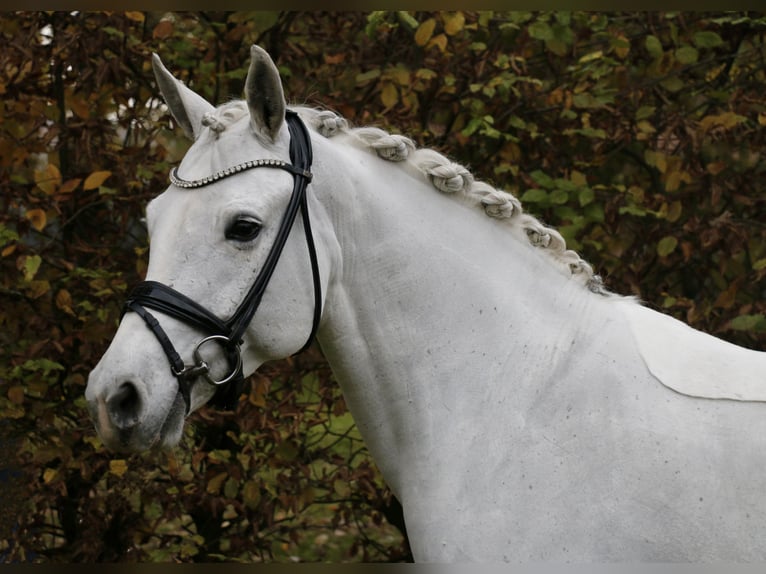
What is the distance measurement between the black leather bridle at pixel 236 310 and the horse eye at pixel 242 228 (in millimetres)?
67

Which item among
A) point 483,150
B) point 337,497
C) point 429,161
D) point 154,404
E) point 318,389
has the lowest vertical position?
point 337,497

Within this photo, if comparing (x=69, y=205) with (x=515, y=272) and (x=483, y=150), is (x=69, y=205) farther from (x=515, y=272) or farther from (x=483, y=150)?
(x=515, y=272)

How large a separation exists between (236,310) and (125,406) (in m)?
0.35

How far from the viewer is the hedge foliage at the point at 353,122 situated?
411 cm

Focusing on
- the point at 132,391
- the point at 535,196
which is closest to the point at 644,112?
the point at 535,196

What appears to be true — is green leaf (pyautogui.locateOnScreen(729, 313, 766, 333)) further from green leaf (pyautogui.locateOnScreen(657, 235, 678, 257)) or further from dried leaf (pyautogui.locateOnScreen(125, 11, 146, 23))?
dried leaf (pyautogui.locateOnScreen(125, 11, 146, 23))

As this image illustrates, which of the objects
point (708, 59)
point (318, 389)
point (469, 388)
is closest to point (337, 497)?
point (318, 389)

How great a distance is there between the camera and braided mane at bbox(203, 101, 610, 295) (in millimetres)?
2422

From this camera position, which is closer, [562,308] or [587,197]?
[562,308]

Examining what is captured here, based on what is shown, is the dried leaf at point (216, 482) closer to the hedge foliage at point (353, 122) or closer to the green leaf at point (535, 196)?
the hedge foliage at point (353, 122)

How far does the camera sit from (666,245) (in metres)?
4.25

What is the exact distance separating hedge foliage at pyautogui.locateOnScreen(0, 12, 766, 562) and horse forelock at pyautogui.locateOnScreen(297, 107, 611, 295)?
163cm

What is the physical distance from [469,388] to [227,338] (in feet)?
2.17

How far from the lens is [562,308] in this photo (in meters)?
2.41
